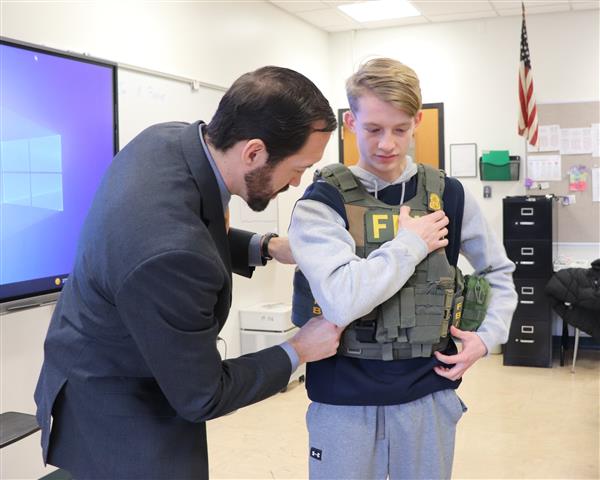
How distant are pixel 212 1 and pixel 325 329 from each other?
12.3ft

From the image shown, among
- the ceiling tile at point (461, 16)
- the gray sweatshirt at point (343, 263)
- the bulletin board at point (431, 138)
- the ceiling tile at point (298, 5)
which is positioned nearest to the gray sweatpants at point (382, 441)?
the gray sweatshirt at point (343, 263)

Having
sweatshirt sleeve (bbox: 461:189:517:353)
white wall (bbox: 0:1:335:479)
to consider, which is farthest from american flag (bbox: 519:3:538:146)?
sweatshirt sleeve (bbox: 461:189:517:353)

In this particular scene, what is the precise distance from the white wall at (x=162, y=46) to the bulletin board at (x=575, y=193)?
209 centimetres

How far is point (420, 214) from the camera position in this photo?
165 cm

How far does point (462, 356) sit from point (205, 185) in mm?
751

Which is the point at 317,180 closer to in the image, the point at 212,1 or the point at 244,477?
the point at 244,477

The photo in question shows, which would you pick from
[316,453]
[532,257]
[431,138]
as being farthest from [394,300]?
[431,138]

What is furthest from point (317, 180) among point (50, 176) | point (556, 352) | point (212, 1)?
point (556, 352)

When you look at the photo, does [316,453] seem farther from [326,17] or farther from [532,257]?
[326,17]

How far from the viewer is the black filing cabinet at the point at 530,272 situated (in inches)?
222

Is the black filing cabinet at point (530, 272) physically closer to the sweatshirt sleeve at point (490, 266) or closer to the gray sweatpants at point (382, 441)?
the sweatshirt sleeve at point (490, 266)

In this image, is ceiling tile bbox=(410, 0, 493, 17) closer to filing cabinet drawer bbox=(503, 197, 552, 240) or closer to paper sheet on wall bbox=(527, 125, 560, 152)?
paper sheet on wall bbox=(527, 125, 560, 152)

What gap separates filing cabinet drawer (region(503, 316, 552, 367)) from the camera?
5.67m

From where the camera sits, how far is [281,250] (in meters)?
1.81
